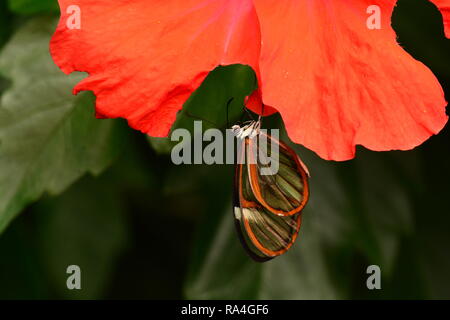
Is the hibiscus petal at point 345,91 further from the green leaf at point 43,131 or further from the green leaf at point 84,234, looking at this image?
the green leaf at point 84,234

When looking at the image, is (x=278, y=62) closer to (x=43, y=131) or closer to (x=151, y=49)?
(x=151, y=49)

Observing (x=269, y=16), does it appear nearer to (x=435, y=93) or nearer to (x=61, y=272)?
(x=435, y=93)

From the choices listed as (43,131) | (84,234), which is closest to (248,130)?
(43,131)

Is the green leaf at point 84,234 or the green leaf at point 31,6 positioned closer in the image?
the green leaf at point 31,6

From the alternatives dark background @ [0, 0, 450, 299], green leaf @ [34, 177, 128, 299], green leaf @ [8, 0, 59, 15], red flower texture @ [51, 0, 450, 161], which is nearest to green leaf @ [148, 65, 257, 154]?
dark background @ [0, 0, 450, 299]

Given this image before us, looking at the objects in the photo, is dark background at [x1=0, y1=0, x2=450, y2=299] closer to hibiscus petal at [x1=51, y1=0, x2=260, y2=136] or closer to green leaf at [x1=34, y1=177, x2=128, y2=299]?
green leaf at [x1=34, y1=177, x2=128, y2=299]

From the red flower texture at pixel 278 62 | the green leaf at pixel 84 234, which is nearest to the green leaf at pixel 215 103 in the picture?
the red flower texture at pixel 278 62

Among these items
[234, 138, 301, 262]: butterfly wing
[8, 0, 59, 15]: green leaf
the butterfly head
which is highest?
[8, 0, 59, 15]: green leaf
